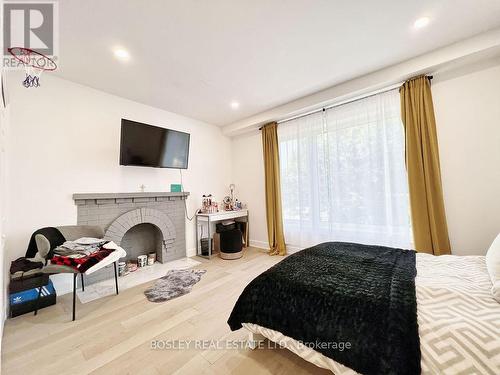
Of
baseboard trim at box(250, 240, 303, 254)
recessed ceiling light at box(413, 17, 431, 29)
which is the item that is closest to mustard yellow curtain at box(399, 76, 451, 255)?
recessed ceiling light at box(413, 17, 431, 29)

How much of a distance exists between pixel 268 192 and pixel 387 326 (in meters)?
2.94

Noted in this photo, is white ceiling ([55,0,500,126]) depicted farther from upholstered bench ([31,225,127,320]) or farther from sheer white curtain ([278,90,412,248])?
upholstered bench ([31,225,127,320])

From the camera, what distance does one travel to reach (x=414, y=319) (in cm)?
95

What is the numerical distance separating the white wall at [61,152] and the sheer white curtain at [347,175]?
2.42 metres

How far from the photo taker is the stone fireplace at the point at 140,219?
8.74 feet

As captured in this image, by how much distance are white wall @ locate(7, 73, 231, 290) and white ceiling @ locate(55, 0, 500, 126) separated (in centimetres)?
28

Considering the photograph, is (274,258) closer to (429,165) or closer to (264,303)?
(264,303)

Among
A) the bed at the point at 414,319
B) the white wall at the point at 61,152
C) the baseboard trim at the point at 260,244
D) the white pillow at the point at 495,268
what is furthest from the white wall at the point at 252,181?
the white pillow at the point at 495,268

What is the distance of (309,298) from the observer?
3.96 ft

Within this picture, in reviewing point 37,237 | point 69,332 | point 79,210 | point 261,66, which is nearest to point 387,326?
point 69,332

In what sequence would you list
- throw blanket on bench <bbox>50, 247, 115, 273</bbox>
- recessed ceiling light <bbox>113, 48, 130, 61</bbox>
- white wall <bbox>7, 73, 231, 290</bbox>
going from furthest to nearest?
white wall <bbox>7, 73, 231, 290</bbox> → recessed ceiling light <bbox>113, 48, 130, 61</bbox> → throw blanket on bench <bbox>50, 247, 115, 273</bbox>

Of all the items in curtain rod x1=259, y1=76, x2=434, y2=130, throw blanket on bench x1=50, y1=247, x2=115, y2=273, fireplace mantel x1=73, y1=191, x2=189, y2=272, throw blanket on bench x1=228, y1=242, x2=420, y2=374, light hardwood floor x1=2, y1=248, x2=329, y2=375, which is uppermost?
curtain rod x1=259, y1=76, x2=434, y2=130

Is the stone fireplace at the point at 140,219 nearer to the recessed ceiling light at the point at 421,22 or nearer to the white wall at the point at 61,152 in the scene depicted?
the white wall at the point at 61,152

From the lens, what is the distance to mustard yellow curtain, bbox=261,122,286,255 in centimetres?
368
